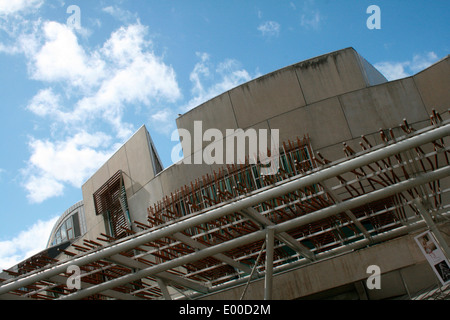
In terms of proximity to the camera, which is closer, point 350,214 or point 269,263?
point 269,263

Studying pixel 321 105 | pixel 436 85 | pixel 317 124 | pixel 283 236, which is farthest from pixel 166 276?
pixel 436 85

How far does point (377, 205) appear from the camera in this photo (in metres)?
12.0

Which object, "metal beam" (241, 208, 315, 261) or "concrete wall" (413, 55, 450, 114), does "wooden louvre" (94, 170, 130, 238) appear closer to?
"metal beam" (241, 208, 315, 261)

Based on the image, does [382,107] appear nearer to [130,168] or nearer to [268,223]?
[268,223]

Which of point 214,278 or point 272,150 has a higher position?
point 272,150

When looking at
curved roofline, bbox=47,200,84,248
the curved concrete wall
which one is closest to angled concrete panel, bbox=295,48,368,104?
the curved concrete wall

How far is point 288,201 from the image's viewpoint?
35.4ft

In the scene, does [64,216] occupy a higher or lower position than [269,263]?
higher

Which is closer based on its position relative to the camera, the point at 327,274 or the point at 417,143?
the point at 417,143

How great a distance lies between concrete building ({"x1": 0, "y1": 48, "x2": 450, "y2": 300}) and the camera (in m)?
9.41

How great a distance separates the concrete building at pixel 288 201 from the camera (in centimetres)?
941
